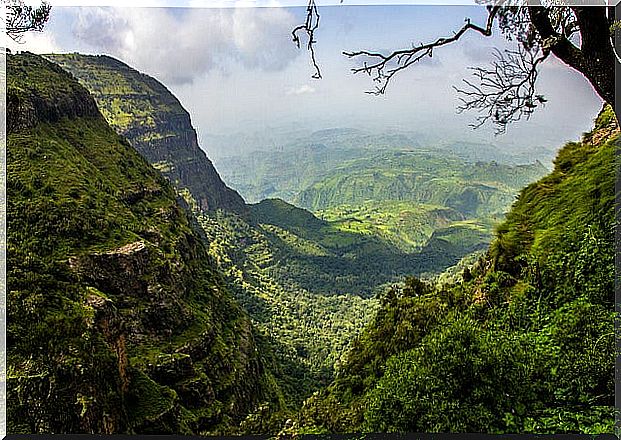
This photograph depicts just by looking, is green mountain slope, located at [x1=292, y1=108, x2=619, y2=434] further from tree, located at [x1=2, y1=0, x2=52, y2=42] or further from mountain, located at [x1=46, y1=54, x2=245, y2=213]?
mountain, located at [x1=46, y1=54, x2=245, y2=213]

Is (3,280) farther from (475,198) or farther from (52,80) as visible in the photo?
(475,198)

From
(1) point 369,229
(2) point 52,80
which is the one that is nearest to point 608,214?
(2) point 52,80

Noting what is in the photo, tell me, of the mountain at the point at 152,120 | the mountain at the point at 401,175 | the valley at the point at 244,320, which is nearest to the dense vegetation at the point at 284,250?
the mountain at the point at 152,120

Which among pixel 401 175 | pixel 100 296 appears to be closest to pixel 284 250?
pixel 100 296

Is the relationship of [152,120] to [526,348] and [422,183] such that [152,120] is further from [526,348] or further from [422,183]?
[422,183]

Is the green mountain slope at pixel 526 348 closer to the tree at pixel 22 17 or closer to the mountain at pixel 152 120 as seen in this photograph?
the tree at pixel 22 17
